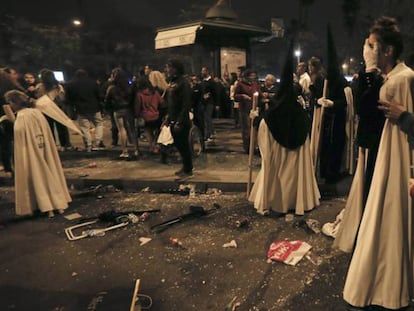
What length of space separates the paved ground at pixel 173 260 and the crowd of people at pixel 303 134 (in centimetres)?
43

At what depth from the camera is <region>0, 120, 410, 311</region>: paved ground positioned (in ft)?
11.0

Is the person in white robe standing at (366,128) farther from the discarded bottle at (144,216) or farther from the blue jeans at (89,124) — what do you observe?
the blue jeans at (89,124)

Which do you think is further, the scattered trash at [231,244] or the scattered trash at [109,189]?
the scattered trash at [109,189]

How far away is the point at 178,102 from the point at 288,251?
361 centimetres

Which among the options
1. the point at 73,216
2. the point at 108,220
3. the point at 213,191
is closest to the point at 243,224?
the point at 213,191

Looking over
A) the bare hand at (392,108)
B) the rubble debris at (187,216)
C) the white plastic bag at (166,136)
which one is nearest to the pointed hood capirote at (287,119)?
the rubble debris at (187,216)

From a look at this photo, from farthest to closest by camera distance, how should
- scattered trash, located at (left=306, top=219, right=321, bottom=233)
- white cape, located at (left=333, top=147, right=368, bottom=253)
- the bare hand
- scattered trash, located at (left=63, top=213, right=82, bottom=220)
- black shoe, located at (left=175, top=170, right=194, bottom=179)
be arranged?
black shoe, located at (left=175, top=170, right=194, bottom=179)
scattered trash, located at (left=63, top=213, right=82, bottom=220)
scattered trash, located at (left=306, top=219, right=321, bottom=233)
white cape, located at (left=333, top=147, right=368, bottom=253)
the bare hand

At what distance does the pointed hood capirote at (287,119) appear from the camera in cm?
484

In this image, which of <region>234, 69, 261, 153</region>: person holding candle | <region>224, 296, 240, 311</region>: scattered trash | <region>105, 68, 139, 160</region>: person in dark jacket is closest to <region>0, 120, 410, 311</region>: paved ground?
<region>224, 296, 240, 311</region>: scattered trash

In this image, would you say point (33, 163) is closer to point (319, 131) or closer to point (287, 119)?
point (287, 119)

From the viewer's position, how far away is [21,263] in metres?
4.18

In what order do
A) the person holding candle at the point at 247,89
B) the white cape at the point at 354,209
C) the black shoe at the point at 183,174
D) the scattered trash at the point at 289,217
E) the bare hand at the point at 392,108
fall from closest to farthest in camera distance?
1. the bare hand at the point at 392,108
2. the white cape at the point at 354,209
3. the scattered trash at the point at 289,217
4. the black shoe at the point at 183,174
5. the person holding candle at the point at 247,89

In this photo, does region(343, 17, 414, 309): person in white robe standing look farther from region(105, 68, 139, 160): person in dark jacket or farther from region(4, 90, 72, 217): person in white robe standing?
region(105, 68, 139, 160): person in dark jacket

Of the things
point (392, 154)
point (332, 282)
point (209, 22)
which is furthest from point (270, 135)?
point (209, 22)
